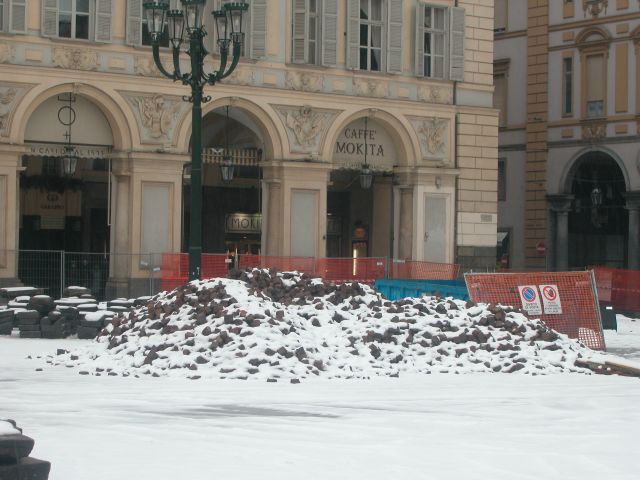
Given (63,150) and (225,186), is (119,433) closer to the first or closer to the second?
(63,150)

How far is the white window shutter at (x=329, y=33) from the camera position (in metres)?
35.5

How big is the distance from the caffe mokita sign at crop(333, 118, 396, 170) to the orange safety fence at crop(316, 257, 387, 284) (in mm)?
4726

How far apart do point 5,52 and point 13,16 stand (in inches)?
34.8

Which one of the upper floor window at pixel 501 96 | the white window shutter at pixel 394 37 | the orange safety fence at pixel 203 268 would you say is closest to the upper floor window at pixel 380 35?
the white window shutter at pixel 394 37

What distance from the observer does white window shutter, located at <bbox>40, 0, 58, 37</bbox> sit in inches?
1245

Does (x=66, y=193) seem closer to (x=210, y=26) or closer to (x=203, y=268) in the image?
(x=210, y=26)

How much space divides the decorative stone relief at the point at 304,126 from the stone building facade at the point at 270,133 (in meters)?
0.05

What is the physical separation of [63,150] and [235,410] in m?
20.8

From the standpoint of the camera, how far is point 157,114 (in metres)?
33.2

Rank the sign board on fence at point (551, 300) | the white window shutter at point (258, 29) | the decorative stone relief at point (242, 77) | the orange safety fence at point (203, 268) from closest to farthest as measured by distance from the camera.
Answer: the sign board on fence at point (551, 300)
the orange safety fence at point (203, 268)
the decorative stone relief at point (242, 77)
the white window shutter at point (258, 29)

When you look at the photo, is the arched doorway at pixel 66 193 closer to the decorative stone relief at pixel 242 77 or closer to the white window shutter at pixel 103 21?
the white window shutter at pixel 103 21

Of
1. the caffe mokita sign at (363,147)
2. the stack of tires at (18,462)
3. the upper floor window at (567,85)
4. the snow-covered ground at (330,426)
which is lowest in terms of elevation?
the snow-covered ground at (330,426)

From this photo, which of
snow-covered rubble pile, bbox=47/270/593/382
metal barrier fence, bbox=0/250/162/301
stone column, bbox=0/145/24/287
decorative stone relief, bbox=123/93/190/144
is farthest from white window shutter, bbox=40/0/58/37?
snow-covered rubble pile, bbox=47/270/593/382

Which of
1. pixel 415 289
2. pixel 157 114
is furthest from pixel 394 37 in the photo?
pixel 415 289
